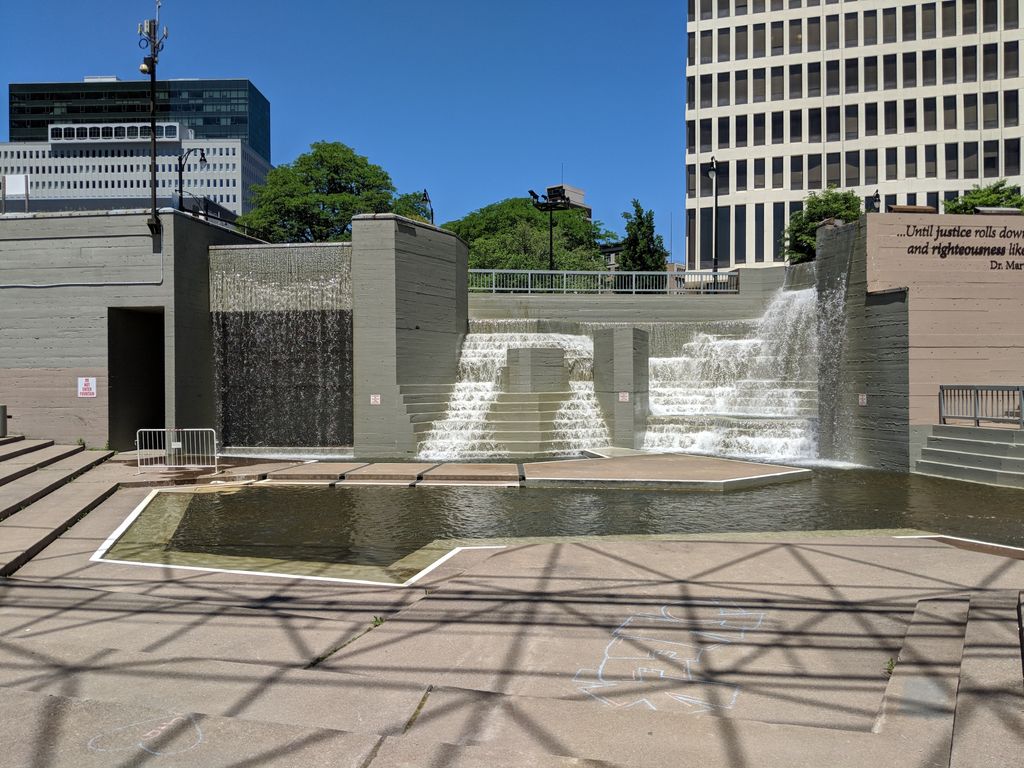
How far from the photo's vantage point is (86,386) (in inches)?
807

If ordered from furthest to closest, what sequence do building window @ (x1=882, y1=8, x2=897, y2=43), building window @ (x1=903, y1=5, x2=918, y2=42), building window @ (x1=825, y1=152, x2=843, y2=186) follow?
building window @ (x1=825, y1=152, x2=843, y2=186), building window @ (x1=882, y1=8, x2=897, y2=43), building window @ (x1=903, y1=5, x2=918, y2=42)

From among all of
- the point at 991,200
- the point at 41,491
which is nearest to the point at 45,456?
the point at 41,491

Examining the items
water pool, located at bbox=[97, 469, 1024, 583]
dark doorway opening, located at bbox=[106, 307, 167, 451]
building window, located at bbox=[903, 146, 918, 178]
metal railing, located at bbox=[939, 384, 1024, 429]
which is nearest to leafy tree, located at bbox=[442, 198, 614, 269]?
dark doorway opening, located at bbox=[106, 307, 167, 451]

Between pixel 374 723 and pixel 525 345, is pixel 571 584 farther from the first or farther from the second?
pixel 525 345

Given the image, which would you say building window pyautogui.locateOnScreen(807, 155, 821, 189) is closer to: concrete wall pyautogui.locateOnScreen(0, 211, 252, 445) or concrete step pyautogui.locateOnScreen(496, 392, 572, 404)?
concrete step pyautogui.locateOnScreen(496, 392, 572, 404)

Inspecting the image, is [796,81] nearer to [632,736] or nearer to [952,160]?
[952,160]

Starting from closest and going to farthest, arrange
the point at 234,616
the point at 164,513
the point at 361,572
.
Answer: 1. the point at 234,616
2. the point at 361,572
3. the point at 164,513

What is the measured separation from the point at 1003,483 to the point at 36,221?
24370 millimetres

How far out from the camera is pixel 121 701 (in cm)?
431

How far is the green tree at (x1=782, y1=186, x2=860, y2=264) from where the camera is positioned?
42.2m

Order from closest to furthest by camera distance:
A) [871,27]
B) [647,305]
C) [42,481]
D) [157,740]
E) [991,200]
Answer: [157,740], [42,481], [647,305], [991,200], [871,27]

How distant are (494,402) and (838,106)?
165 ft

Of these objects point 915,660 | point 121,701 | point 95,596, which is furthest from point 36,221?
point 915,660

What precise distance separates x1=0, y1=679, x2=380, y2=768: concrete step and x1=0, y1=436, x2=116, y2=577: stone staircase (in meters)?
5.34
